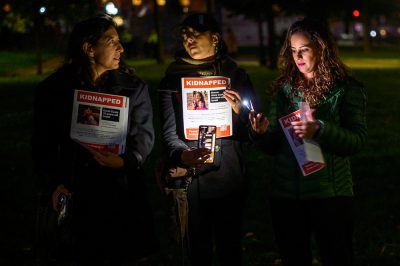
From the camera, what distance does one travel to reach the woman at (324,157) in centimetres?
371

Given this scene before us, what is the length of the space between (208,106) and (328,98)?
2.32 feet

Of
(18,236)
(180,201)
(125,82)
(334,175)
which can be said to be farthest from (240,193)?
(18,236)

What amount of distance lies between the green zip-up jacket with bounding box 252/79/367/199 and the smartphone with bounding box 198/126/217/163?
0.79 feet

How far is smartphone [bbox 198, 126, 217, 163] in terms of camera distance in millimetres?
3908

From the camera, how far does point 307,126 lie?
348 centimetres

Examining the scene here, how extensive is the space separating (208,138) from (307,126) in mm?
675

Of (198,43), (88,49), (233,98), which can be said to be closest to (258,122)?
(233,98)

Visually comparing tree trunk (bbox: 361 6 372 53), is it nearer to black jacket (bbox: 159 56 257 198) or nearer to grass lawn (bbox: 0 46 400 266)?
grass lawn (bbox: 0 46 400 266)

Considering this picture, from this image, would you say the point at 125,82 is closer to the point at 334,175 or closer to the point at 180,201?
the point at 180,201

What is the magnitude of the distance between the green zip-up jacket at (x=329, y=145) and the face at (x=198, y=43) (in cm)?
56

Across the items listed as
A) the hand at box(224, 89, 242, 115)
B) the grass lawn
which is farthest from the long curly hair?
the grass lawn

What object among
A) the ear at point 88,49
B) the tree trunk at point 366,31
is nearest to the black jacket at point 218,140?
the ear at point 88,49

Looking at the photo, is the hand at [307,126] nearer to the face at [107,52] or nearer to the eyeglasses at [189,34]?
the eyeglasses at [189,34]

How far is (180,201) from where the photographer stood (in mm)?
4105
